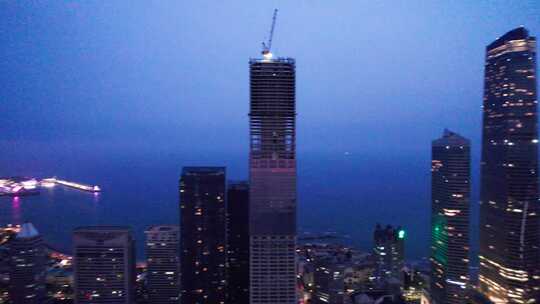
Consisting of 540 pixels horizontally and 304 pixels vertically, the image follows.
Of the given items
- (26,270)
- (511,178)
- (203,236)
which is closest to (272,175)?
(203,236)

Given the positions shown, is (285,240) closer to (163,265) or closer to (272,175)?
(272,175)

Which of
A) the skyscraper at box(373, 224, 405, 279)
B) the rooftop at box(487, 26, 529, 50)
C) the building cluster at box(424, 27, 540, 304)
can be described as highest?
the rooftop at box(487, 26, 529, 50)

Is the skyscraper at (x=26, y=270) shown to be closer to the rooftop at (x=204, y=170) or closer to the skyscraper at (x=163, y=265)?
the skyscraper at (x=163, y=265)

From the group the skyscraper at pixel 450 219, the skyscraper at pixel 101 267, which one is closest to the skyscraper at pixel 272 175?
the skyscraper at pixel 101 267

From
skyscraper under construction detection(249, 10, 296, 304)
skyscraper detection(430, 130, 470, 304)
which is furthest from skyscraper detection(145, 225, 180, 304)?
skyscraper detection(430, 130, 470, 304)

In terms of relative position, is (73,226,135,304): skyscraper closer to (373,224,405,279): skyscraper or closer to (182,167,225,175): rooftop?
(182,167,225,175): rooftop

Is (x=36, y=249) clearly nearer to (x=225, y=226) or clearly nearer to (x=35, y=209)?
(x=225, y=226)
